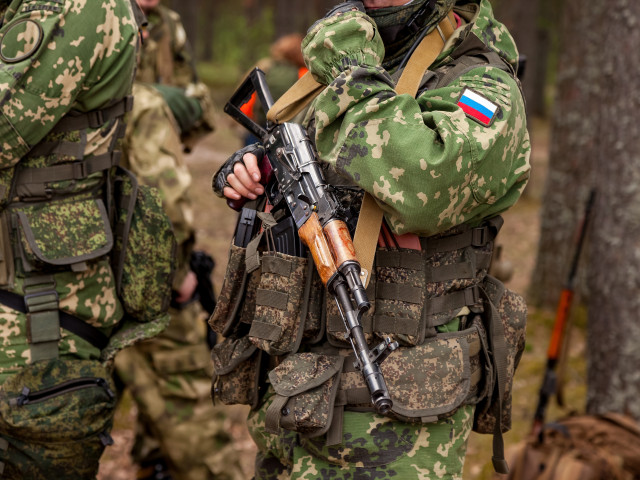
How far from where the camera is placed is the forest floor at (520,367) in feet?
16.2

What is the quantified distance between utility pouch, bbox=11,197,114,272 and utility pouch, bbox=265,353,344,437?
3.33 feet

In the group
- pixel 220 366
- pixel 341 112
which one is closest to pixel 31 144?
pixel 220 366

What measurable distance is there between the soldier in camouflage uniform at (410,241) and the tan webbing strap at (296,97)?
91mm

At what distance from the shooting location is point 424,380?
228cm

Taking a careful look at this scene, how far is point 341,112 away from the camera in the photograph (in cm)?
218

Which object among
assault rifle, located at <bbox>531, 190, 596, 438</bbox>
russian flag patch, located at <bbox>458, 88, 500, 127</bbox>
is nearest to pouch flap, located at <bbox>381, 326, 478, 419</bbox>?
russian flag patch, located at <bbox>458, 88, 500, 127</bbox>

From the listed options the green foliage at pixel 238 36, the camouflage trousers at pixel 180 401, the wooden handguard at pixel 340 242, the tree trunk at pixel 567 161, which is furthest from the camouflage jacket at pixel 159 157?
the green foliage at pixel 238 36

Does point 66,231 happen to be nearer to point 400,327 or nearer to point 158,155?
point 158,155

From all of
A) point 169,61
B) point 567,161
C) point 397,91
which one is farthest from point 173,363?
point 567,161

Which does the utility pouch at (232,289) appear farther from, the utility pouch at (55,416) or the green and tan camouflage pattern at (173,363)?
the green and tan camouflage pattern at (173,363)

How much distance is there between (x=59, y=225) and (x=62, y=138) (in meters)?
0.33

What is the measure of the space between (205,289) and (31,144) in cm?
165

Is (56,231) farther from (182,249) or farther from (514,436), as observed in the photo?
(514,436)

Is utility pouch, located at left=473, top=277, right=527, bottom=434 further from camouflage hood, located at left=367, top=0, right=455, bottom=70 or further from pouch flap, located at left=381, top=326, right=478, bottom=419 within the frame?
camouflage hood, located at left=367, top=0, right=455, bottom=70
